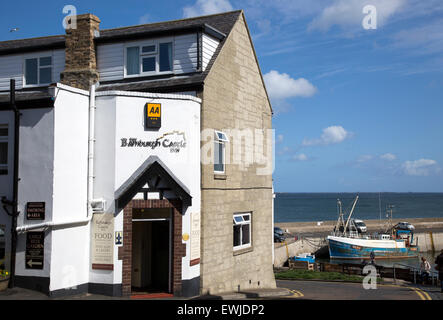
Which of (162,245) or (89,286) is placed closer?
(89,286)

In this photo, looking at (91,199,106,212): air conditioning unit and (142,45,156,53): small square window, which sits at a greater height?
(142,45,156,53): small square window

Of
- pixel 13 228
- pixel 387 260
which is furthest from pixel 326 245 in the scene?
pixel 13 228

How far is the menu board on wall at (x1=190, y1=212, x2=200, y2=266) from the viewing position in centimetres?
1427

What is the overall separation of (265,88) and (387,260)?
40.6m

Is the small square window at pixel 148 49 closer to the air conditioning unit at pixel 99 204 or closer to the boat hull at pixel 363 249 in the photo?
the air conditioning unit at pixel 99 204

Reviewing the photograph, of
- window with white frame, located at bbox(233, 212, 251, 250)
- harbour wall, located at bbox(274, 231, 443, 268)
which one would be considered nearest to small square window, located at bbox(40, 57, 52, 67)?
window with white frame, located at bbox(233, 212, 251, 250)

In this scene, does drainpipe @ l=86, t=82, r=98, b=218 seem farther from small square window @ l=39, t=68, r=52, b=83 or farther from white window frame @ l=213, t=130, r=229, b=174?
small square window @ l=39, t=68, r=52, b=83

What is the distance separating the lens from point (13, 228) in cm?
1298

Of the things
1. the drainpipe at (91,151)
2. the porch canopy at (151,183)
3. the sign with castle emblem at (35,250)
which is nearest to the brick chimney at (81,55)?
the drainpipe at (91,151)

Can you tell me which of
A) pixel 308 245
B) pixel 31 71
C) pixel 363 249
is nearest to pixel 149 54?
pixel 31 71

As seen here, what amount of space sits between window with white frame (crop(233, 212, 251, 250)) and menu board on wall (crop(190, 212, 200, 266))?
10.2 feet

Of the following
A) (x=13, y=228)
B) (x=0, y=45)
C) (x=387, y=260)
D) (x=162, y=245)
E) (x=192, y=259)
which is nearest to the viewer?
(x=13, y=228)
